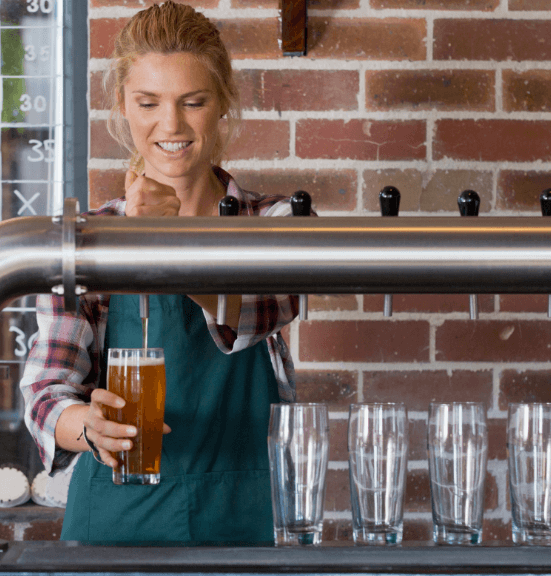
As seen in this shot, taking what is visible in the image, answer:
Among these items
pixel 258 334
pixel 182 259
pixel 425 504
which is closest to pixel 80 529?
pixel 258 334

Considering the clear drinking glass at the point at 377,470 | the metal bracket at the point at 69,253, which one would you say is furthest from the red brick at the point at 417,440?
the metal bracket at the point at 69,253

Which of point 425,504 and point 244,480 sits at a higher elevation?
point 244,480

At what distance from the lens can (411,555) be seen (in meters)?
0.58

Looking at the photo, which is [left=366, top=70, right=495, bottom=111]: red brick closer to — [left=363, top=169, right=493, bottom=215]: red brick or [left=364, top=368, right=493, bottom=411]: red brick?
[left=363, top=169, right=493, bottom=215]: red brick

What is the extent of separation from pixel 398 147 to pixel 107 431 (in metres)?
0.96

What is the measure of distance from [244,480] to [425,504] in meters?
0.49

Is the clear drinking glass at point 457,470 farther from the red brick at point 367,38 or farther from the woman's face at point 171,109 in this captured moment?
the red brick at point 367,38

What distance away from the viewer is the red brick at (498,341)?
1.53 m

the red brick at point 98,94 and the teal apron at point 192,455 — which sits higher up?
the red brick at point 98,94

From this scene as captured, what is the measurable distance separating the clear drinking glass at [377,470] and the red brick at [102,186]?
3.20ft

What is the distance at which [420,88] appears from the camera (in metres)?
1.50

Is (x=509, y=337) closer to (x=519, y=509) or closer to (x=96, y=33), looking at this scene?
(x=519, y=509)

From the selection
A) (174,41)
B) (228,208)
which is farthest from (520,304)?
(228,208)

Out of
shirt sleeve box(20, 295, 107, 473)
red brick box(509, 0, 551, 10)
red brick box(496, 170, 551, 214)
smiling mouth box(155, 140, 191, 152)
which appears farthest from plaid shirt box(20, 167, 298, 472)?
red brick box(509, 0, 551, 10)
